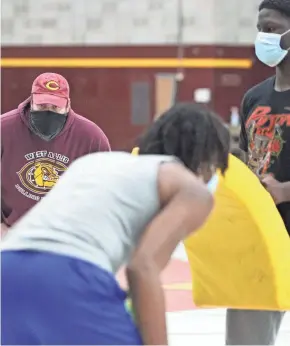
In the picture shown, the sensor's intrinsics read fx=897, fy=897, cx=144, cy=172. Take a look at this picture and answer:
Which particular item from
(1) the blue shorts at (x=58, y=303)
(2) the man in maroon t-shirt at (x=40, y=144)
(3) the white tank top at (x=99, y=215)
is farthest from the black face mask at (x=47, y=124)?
(1) the blue shorts at (x=58, y=303)

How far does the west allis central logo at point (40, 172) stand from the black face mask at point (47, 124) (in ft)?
0.33

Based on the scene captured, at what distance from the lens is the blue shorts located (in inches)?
97.7

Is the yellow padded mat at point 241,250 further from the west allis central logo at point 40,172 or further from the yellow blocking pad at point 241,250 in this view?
the west allis central logo at point 40,172

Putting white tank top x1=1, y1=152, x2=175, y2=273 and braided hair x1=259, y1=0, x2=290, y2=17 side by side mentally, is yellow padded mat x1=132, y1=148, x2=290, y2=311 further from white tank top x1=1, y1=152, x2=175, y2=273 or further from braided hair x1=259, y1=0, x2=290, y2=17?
braided hair x1=259, y1=0, x2=290, y2=17

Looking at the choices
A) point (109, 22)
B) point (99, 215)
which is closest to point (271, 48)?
point (99, 215)

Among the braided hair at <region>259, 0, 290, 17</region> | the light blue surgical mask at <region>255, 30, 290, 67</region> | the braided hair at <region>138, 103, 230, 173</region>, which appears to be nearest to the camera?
the braided hair at <region>138, 103, 230, 173</region>

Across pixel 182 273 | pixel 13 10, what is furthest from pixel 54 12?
pixel 182 273

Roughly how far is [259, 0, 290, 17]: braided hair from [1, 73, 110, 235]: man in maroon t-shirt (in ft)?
3.76

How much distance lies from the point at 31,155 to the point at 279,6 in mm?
1566

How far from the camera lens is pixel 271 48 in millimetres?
4184

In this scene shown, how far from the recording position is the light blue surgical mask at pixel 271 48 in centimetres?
416

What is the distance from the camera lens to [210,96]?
50.1ft

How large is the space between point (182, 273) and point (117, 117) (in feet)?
25.3

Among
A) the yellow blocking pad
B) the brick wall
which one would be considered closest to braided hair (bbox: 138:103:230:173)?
the yellow blocking pad
